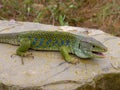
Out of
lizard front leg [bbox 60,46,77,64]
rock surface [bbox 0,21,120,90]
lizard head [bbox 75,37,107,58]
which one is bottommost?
rock surface [bbox 0,21,120,90]

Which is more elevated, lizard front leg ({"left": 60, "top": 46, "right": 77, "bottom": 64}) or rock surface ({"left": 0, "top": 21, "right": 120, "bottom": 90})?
lizard front leg ({"left": 60, "top": 46, "right": 77, "bottom": 64})

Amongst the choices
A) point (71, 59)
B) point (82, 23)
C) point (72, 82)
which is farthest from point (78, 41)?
point (82, 23)

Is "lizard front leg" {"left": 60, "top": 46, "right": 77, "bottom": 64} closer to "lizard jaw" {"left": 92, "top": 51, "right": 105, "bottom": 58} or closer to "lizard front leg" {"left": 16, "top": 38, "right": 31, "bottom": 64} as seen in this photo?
"lizard jaw" {"left": 92, "top": 51, "right": 105, "bottom": 58}

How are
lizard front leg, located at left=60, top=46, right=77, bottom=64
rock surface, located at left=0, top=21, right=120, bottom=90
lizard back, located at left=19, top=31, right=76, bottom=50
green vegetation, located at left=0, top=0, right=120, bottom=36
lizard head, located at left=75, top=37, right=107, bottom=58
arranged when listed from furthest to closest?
green vegetation, located at left=0, top=0, right=120, bottom=36
lizard back, located at left=19, top=31, right=76, bottom=50
lizard front leg, located at left=60, top=46, right=77, bottom=64
lizard head, located at left=75, top=37, right=107, bottom=58
rock surface, located at left=0, top=21, right=120, bottom=90

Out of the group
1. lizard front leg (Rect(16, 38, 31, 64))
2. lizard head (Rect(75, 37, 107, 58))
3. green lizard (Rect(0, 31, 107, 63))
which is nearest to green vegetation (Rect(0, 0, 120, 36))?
green lizard (Rect(0, 31, 107, 63))

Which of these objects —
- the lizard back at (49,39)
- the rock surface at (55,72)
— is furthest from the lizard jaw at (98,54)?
the lizard back at (49,39)

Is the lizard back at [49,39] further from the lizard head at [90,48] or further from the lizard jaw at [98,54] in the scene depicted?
the lizard jaw at [98,54]

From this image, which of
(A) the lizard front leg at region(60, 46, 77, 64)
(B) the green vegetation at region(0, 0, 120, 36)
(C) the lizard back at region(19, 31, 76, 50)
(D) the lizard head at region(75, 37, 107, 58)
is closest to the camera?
(D) the lizard head at region(75, 37, 107, 58)
